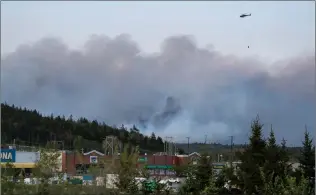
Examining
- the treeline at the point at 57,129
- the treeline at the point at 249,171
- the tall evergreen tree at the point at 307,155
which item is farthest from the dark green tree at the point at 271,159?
the treeline at the point at 57,129

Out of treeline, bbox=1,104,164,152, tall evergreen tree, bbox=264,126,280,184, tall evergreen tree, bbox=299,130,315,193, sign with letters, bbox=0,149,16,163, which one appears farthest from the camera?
treeline, bbox=1,104,164,152

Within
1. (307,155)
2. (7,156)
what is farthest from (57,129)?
(307,155)

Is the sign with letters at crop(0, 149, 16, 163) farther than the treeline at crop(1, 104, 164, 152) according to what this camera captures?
No

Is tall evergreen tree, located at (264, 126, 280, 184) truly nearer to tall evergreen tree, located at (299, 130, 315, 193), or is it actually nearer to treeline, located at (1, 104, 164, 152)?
tall evergreen tree, located at (299, 130, 315, 193)

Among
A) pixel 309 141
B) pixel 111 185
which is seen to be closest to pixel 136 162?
pixel 111 185

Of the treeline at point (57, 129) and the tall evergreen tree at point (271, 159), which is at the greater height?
the treeline at point (57, 129)

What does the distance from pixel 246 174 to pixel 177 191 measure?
3143 mm

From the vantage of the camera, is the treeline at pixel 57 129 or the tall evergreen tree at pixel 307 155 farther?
the treeline at pixel 57 129

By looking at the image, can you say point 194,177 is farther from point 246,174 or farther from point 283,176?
point 283,176

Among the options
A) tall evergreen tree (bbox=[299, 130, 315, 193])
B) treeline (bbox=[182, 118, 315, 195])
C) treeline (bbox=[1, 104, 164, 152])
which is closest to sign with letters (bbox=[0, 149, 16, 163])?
treeline (bbox=[182, 118, 315, 195])

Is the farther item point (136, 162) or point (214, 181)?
point (214, 181)

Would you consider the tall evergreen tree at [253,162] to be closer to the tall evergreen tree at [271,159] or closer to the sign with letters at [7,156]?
the tall evergreen tree at [271,159]

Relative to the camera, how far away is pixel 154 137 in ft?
418

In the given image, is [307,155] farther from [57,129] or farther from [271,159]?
[57,129]
